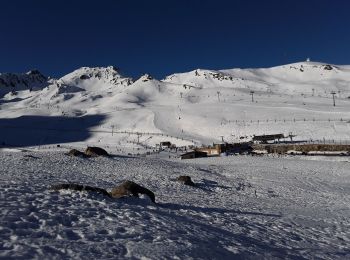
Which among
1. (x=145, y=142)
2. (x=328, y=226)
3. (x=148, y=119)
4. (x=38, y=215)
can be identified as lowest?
(x=328, y=226)

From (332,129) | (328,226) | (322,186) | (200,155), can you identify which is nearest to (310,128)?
(332,129)

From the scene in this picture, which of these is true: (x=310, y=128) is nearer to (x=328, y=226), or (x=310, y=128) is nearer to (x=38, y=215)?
(x=328, y=226)

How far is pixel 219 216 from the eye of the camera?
61.3ft

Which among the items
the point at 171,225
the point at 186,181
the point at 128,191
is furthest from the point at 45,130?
the point at 171,225

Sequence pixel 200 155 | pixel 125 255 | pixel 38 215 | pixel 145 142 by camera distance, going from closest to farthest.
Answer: pixel 125 255
pixel 38 215
pixel 200 155
pixel 145 142

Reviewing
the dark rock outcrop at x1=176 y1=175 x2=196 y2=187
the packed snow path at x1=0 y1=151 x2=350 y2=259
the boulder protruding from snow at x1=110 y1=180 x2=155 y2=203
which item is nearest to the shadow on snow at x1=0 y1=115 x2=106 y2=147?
the dark rock outcrop at x1=176 y1=175 x2=196 y2=187

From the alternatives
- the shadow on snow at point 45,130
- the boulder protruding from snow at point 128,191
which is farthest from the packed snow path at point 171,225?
the shadow on snow at point 45,130

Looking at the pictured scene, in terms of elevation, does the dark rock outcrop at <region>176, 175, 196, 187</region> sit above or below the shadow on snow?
below

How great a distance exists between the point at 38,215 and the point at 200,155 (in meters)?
61.5

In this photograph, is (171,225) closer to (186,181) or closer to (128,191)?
(128,191)

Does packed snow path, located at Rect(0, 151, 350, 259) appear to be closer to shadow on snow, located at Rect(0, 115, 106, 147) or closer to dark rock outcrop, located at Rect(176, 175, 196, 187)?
dark rock outcrop, located at Rect(176, 175, 196, 187)

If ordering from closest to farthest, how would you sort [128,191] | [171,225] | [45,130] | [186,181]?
[171,225], [128,191], [186,181], [45,130]

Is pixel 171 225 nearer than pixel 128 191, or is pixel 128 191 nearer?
pixel 171 225

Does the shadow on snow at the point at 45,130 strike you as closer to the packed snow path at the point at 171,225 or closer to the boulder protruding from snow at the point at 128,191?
the packed snow path at the point at 171,225
